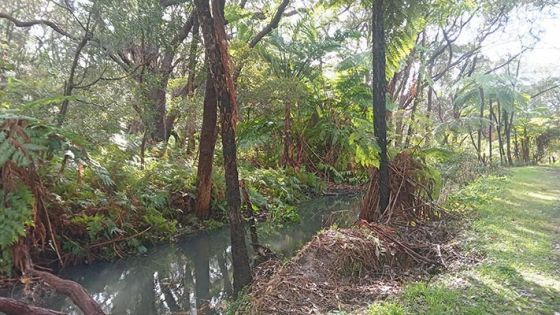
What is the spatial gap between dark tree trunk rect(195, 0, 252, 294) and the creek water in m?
0.66

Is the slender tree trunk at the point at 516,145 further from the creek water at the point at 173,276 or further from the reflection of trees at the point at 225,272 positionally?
the reflection of trees at the point at 225,272

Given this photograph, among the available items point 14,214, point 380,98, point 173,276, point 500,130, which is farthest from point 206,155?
point 500,130

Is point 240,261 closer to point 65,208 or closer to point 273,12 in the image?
point 65,208

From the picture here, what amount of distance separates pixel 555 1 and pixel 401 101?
7.10 meters

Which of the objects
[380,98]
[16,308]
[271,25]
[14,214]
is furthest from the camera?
[271,25]

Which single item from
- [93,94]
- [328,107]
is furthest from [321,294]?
[328,107]

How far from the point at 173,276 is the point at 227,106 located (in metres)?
2.94

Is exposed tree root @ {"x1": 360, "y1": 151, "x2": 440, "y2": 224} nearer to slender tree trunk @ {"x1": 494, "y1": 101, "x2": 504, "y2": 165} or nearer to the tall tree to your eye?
the tall tree

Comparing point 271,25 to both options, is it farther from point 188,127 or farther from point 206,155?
point 206,155

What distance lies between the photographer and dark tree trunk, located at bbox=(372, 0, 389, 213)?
246 inches

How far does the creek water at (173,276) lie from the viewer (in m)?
5.05

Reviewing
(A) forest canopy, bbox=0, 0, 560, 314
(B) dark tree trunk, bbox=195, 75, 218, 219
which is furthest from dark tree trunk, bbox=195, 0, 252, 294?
(B) dark tree trunk, bbox=195, 75, 218, 219

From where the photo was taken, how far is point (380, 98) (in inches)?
253

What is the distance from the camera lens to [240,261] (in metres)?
4.62
